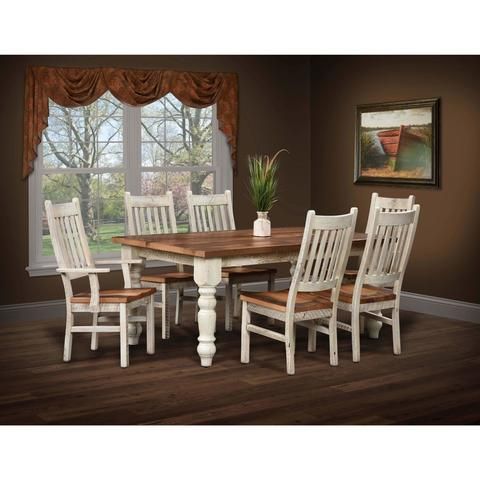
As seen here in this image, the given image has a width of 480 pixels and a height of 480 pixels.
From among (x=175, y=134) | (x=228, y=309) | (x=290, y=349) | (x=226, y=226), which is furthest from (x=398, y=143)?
(x=290, y=349)

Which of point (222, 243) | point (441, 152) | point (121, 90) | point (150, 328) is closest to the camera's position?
point (222, 243)

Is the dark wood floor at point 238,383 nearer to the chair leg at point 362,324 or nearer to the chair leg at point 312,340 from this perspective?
the chair leg at point 312,340

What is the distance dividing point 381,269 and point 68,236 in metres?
1.99

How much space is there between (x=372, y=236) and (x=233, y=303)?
224 centimetres

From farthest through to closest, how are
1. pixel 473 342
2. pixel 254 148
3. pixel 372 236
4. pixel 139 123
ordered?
pixel 254 148
pixel 139 123
pixel 473 342
pixel 372 236

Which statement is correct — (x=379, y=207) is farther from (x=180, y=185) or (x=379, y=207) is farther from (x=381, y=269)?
(x=180, y=185)

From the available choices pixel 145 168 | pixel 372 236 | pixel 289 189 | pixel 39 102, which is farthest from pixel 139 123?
pixel 372 236

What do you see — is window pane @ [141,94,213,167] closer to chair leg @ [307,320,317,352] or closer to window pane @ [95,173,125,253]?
window pane @ [95,173,125,253]

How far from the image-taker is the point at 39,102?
23.4 feet

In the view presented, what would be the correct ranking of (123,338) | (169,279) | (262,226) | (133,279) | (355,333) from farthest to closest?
(169,279) → (262,226) → (133,279) → (355,333) → (123,338)

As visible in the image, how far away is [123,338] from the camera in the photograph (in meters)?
5.45

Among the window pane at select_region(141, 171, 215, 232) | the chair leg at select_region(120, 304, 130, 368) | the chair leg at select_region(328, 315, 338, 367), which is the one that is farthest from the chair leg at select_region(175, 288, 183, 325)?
the chair leg at select_region(328, 315, 338, 367)

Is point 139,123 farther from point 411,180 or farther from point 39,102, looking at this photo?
point 411,180

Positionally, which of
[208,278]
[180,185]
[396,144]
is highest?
[396,144]
